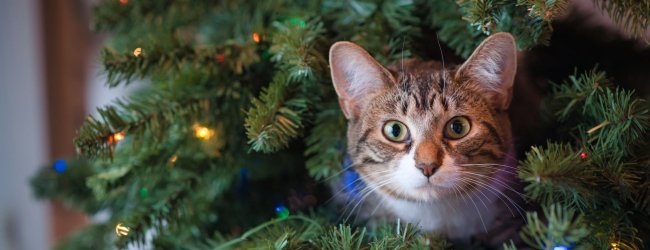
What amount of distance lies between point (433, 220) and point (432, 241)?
0.19 meters

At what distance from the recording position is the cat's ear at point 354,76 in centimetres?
77

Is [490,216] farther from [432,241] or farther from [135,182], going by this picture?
[135,182]

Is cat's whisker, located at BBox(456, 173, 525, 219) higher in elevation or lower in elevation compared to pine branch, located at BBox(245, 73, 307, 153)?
lower

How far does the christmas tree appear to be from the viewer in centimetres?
63

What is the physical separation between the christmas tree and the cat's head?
38 millimetres

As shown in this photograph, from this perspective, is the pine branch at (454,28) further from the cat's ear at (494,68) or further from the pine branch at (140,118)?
the pine branch at (140,118)

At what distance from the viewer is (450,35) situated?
0.84 meters

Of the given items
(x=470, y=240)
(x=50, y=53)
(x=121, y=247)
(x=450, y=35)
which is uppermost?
(x=50, y=53)

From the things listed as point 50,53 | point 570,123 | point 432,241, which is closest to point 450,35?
point 570,123

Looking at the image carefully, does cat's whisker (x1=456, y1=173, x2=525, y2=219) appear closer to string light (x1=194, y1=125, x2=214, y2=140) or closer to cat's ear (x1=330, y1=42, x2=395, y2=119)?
cat's ear (x1=330, y1=42, x2=395, y2=119)

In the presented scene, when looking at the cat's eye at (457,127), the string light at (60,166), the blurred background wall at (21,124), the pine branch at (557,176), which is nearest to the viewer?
the pine branch at (557,176)

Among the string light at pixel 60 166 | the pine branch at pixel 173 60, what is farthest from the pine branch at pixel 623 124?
the string light at pixel 60 166

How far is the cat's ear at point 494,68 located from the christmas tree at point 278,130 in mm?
21

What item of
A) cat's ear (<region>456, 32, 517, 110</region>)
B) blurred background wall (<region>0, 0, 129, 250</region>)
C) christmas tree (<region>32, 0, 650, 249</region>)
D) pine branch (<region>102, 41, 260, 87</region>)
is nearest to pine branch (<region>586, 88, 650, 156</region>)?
christmas tree (<region>32, 0, 650, 249</region>)
